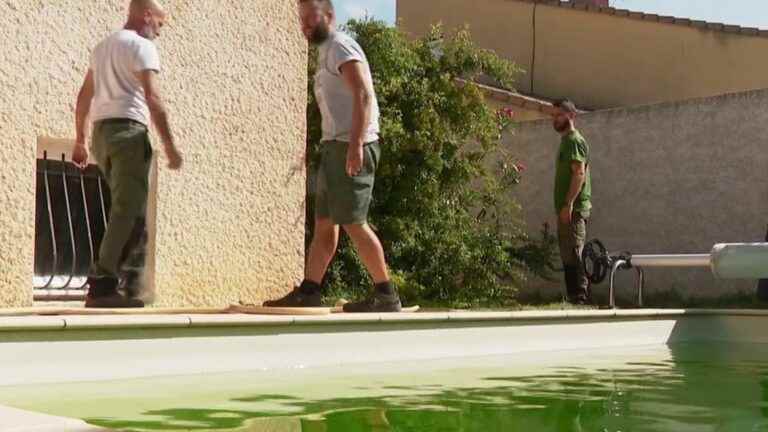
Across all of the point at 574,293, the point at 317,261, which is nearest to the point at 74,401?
the point at 317,261

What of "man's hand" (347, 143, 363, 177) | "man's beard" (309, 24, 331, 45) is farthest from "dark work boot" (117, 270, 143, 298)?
"man's beard" (309, 24, 331, 45)

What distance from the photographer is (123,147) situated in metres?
5.27

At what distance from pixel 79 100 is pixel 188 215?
190 centimetres

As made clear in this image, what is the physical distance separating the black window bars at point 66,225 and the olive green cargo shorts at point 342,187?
2213mm

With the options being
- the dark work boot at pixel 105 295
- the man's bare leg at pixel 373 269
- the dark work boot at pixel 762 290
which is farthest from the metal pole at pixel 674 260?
the dark work boot at pixel 105 295

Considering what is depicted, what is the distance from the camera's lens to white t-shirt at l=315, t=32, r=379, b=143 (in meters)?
5.65

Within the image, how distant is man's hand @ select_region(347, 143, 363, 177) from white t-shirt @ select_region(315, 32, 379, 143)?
0.13 meters

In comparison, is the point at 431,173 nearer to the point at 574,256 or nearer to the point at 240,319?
the point at 574,256

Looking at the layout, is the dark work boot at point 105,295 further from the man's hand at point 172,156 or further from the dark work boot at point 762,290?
the dark work boot at point 762,290

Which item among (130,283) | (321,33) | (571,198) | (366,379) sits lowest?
(366,379)

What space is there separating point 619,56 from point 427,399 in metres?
14.0

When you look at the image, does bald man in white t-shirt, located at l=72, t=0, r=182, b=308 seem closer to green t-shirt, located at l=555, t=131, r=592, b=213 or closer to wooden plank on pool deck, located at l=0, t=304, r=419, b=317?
wooden plank on pool deck, located at l=0, t=304, r=419, b=317

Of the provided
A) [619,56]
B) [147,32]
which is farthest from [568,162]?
[619,56]

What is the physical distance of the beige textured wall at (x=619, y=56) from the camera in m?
16.6
